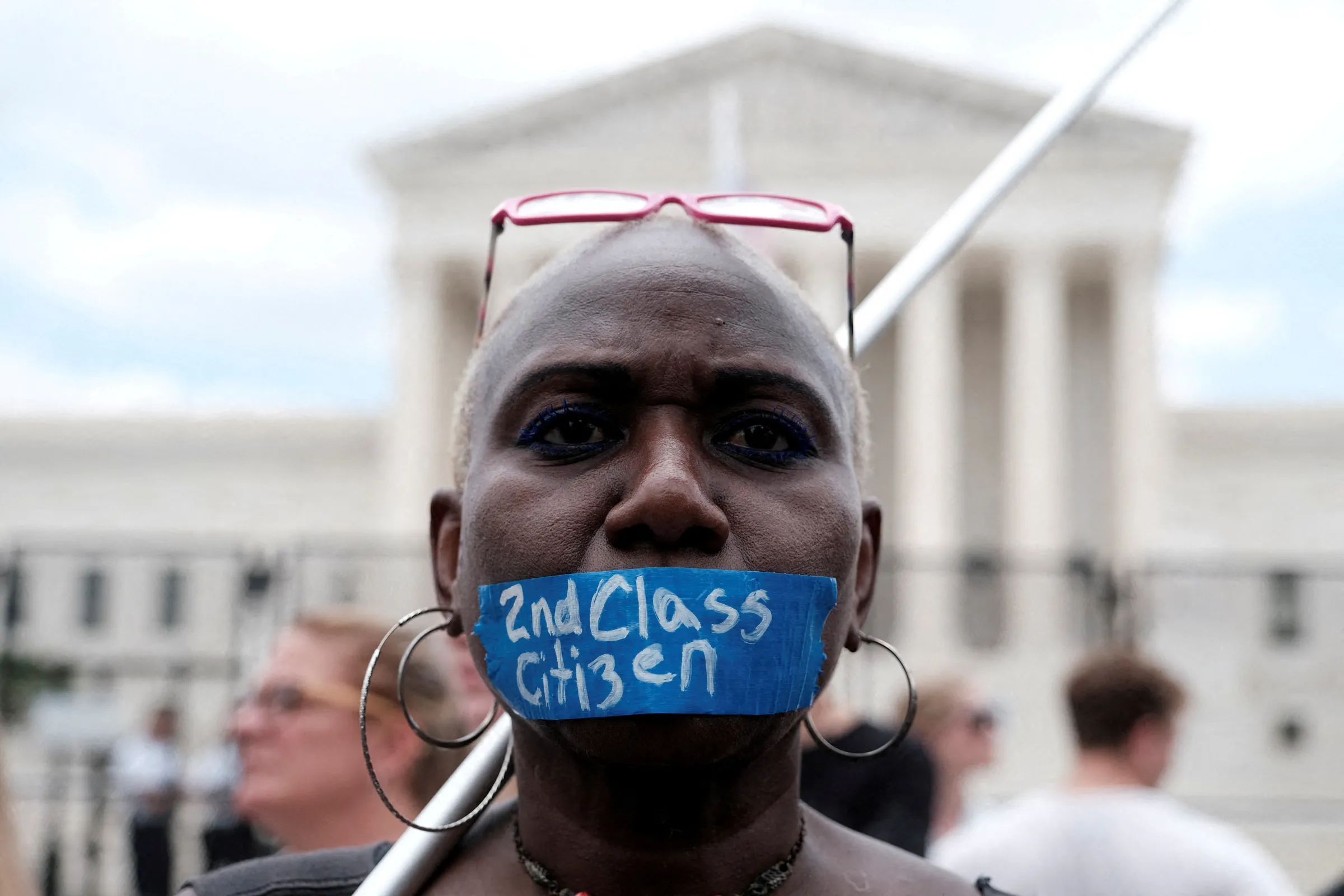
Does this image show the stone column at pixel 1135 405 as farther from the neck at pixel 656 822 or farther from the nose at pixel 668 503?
the nose at pixel 668 503

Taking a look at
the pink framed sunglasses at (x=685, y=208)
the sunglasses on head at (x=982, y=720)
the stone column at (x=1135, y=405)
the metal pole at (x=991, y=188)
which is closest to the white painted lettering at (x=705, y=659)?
the pink framed sunglasses at (x=685, y=208)

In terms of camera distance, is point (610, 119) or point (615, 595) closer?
point (615, 595)

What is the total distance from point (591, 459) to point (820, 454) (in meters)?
0.27

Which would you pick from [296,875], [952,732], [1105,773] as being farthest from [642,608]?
[952,732]

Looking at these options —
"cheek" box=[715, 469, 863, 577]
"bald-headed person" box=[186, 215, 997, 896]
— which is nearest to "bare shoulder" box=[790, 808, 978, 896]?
"bald-headed person" box=[186, 215, 997, 896]

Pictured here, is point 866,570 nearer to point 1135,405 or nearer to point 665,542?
point 665,542

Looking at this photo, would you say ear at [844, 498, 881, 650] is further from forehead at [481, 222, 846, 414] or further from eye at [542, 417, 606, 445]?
eye at [542, 417, 606, 445]

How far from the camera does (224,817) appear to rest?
8414 mm

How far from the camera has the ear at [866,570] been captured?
1.76m

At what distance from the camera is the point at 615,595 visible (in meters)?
1.50

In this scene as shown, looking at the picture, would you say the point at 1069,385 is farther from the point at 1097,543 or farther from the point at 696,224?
the point at 696,224

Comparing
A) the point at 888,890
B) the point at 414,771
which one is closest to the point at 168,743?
the point at 414,771

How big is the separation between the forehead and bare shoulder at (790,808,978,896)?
54 cm

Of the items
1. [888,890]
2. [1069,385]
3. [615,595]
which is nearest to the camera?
[615,595]
